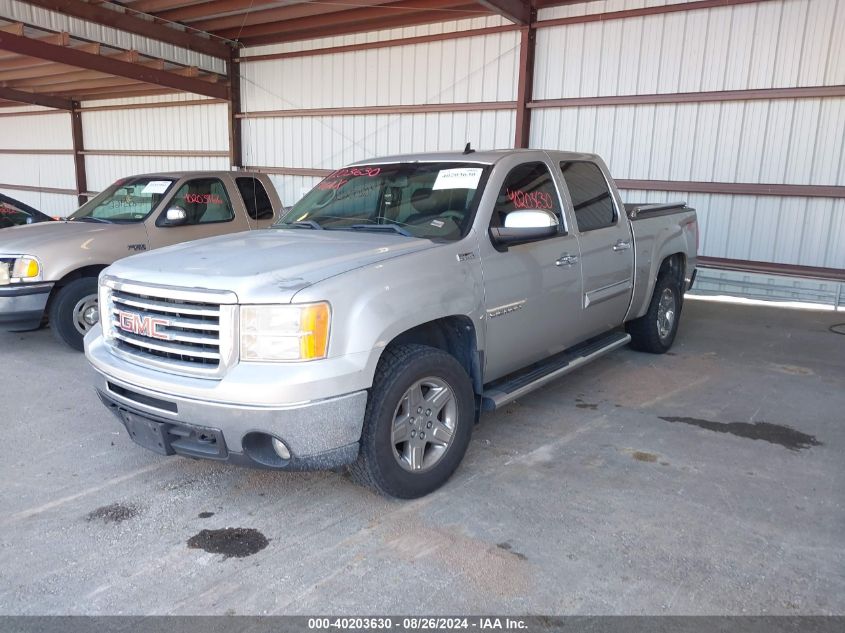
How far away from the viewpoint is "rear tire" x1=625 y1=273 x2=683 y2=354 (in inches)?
253

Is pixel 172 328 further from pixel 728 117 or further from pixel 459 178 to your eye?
pixel 728 117

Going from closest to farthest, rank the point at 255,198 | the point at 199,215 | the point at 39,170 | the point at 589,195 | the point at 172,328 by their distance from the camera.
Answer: the point at 172,328 → the point at 589,195 → the point at 199,215 → the point at 255,198 → the point at 39,170

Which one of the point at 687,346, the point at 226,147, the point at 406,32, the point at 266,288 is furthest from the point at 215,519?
the point at 226,147

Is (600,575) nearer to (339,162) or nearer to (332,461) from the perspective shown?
(332,461)

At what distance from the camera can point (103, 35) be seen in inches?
488

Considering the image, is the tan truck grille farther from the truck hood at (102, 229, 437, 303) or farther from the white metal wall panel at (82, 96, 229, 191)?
the white metal wall panel at (82, 96, 229, 191)

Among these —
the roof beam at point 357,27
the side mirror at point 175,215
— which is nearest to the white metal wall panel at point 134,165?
the roof beam at point 357,27

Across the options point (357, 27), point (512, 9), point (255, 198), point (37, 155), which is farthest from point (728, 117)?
point (37, 155)

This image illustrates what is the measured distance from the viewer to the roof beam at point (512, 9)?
10.1 metres

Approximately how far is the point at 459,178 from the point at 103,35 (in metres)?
11.0

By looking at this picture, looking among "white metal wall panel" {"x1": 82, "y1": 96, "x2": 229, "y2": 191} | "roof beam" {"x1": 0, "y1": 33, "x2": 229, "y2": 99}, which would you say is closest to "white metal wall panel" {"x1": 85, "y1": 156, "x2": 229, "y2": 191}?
"white metal wall panel" {"x1": 82, "y1": 96, "x2": 229, "y2": 191}

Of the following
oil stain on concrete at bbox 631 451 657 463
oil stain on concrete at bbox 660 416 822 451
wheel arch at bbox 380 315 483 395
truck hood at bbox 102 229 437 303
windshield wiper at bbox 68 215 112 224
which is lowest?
oil stain on concrete at bbox 631 451 657 463

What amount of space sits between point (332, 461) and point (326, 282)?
2.78 ft

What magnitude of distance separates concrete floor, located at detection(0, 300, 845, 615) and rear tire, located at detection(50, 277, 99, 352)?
141cm
